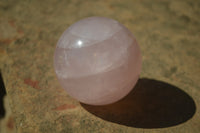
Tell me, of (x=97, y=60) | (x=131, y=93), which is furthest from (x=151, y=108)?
(x=97, y=60)

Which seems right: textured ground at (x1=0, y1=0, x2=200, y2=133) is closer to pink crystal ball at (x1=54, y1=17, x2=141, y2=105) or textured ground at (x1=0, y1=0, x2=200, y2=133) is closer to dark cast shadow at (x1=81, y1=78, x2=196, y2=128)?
dark cast shadow at (x1=81, y1=78, x2=196, y2=128)

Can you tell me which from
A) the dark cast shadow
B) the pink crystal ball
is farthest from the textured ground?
the pink crystal ball

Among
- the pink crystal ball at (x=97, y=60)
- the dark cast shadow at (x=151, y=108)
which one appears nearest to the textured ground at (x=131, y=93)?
the dark cast shadow at (x=151, y=108)

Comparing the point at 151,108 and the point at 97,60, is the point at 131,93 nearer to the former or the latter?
the point at 151,108

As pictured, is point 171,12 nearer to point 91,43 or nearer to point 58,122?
point 91,43

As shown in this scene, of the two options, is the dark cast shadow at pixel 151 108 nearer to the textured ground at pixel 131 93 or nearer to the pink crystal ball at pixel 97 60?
the textured ground at pixel 131 93

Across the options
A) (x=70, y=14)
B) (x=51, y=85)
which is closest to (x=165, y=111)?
(x=51, y=85)
